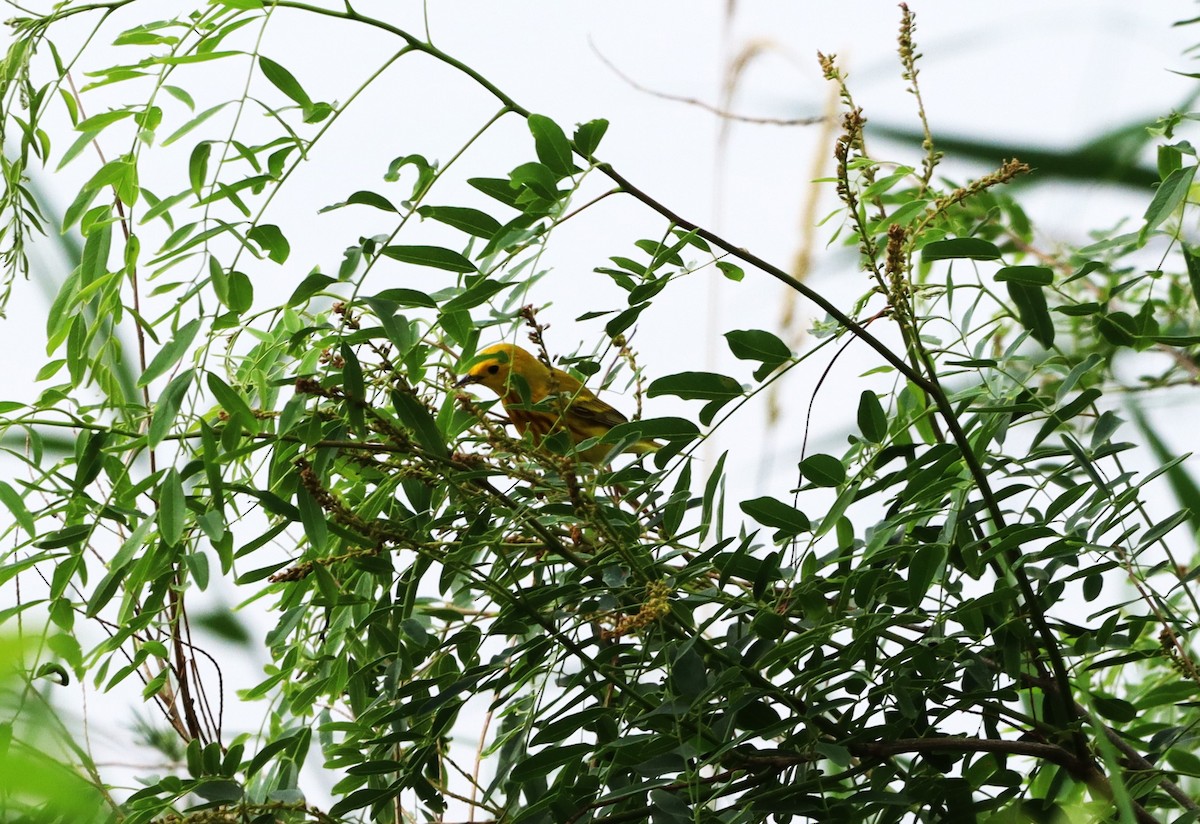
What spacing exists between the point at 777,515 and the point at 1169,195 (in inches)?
12.6

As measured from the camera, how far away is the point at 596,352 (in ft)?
2.92

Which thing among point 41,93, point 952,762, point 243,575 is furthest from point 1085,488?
point 41,93

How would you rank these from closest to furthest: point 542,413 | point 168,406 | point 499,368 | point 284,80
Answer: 1. point 168,406
2. point 284,80
3. point 542,413
4. point 499,368

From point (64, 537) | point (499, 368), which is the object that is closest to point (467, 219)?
point (64, 537)

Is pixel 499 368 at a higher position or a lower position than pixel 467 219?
higher

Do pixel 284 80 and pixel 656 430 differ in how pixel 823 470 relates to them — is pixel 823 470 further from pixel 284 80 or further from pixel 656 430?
pixel 284 80

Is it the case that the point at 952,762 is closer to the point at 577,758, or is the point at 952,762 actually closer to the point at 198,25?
the point at 577,758

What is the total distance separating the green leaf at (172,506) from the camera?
2.27ft

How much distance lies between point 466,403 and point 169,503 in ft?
0.62

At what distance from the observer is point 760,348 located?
78 cm

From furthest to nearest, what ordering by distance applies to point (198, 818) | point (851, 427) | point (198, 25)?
point (851, 427) → point (198, 25) → point (198, 818)

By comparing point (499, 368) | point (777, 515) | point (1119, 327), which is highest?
point (499, 368)

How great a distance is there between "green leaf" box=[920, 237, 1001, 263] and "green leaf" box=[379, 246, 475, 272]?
0.98ft

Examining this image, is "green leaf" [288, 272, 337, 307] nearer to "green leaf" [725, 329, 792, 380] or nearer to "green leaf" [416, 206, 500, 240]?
"green leaf" [416, 206, 500, 240]
